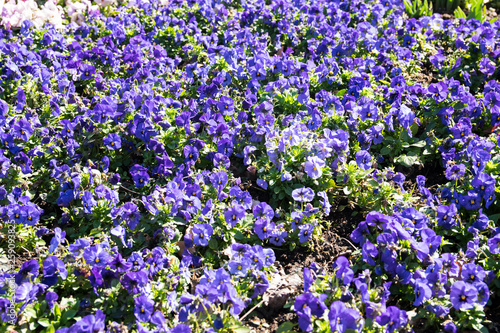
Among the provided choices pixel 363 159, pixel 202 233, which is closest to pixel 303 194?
pixel 363 159

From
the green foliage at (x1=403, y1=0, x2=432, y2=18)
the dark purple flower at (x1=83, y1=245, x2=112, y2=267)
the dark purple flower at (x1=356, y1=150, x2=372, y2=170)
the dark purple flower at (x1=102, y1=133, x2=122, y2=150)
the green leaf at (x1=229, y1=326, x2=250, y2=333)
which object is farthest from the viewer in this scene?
the green foliage at (x1=403, y1=0, x2=432, y2=18)

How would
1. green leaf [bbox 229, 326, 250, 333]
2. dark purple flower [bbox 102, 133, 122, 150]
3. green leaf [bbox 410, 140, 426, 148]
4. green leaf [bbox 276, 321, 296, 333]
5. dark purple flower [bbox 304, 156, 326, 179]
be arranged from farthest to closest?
green leaf [bbox 410, 140, 426, 148] < dark purple flower [bbox 102, 133, 122, 150] < dark purple flower [bbox 304, 156, 326, 179] < green leaf [bbox 276, 321, 296, 333] < green leaf [bbox 229, 326, 250, 333]

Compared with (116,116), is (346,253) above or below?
below

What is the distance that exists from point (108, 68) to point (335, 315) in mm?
3921

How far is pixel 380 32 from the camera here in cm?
605

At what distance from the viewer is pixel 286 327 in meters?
3.00

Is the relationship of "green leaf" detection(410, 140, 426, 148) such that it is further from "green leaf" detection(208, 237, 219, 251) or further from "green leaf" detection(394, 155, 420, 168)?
"green leaf" detection(208, 237, 219, 251)

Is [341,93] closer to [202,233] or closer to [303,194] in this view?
[303,194]

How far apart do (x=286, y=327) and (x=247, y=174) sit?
62.4 inches

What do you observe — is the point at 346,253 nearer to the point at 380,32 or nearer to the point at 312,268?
the point at 312,268

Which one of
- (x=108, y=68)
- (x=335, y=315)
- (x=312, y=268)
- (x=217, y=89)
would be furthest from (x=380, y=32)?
(x=335, y=315)

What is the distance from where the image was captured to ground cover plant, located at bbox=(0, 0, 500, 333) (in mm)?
2994

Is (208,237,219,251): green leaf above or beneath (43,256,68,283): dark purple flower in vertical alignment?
beneath

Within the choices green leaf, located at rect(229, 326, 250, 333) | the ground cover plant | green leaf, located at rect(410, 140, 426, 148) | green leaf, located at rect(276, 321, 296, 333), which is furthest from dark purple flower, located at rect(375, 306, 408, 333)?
green leaf, located at rect(410, 140, 426, 148)
